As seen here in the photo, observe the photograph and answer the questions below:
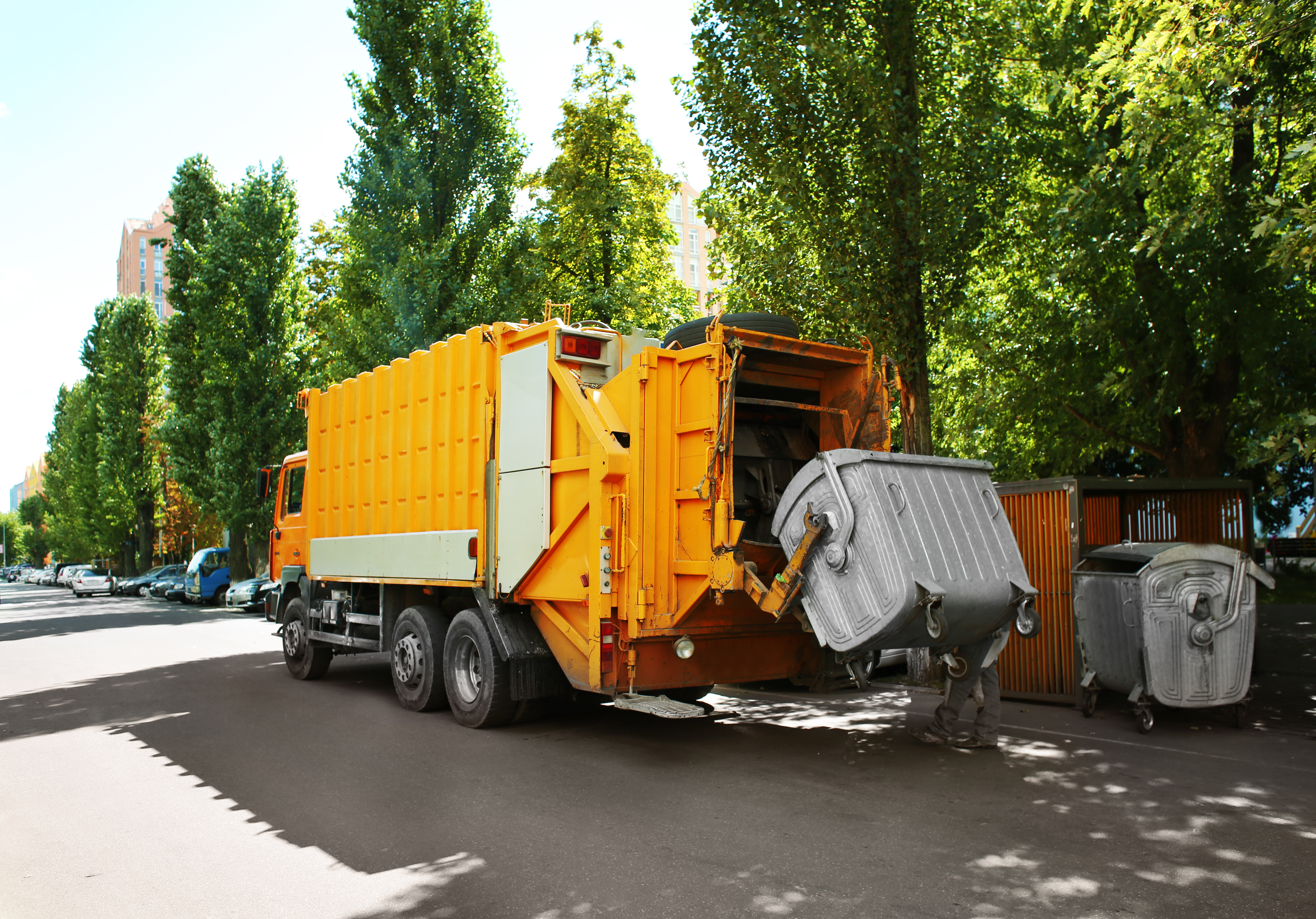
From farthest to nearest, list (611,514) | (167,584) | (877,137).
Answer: (167,584) → (877,137) → (611,514)

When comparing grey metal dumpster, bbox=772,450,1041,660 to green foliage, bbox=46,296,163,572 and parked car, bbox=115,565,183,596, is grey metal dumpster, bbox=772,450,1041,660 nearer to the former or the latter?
parked car, bbox=115,565,183,596

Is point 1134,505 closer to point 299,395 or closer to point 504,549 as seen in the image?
point 504,549

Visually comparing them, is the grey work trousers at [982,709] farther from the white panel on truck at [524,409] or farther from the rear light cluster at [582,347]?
the rear light cluster at [582,347]

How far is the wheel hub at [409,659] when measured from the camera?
885 cm

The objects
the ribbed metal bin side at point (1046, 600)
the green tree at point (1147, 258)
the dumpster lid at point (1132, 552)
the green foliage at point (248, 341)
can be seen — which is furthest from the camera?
the green foliage at point (248, 341)

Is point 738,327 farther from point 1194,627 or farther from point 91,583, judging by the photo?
point 91,583

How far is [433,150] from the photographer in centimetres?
2078

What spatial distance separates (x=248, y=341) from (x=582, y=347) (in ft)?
84.9

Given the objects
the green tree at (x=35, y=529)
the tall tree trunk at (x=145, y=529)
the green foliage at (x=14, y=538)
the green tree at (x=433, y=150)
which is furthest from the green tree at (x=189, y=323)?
the green foliage at (x=14, y=538)

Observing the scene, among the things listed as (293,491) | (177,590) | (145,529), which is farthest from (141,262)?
(293,491)

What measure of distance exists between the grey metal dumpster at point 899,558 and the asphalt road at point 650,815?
1035mm

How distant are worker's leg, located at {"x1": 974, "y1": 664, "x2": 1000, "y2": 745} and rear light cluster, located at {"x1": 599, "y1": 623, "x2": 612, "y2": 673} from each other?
9.35 ft

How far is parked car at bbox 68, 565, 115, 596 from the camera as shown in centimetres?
4403

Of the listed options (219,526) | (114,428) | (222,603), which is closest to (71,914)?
(222,603)
